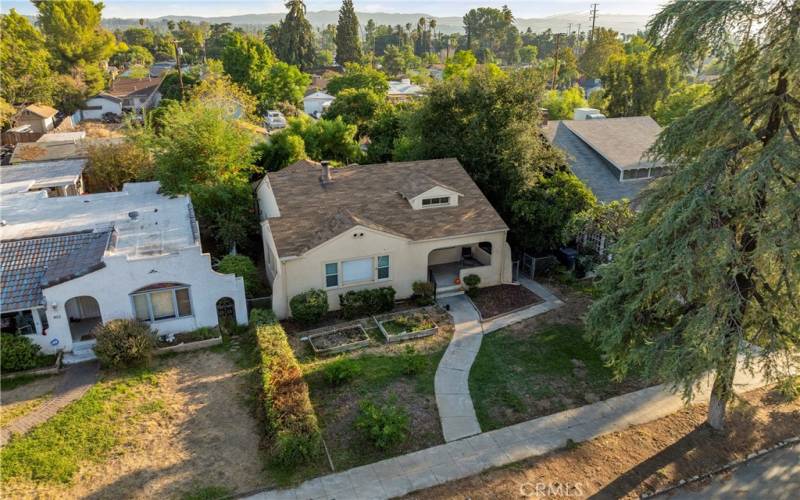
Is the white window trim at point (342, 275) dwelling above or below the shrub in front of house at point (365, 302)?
above

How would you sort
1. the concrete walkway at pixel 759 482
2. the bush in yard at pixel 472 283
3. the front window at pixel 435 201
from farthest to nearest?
the front window at pixel 435 201 → the bush in yard at pixel 472 283 → the concrete walkway at pixel 759 482

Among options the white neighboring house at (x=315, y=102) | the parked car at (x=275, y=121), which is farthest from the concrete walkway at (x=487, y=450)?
the white neighboring house at (x=315, y=102)

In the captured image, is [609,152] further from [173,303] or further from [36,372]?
[36,372]

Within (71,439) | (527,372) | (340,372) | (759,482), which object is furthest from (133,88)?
(759,482)

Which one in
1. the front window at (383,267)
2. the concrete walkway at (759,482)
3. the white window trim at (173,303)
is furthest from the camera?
the front window at (383,267)

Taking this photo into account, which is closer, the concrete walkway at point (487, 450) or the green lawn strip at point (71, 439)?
the concrete walkway at point (487, 450)

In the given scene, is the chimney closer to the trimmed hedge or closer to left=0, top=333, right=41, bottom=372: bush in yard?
the trimmed hedge

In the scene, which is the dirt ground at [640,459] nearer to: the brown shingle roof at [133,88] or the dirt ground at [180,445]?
the dirt ground at [180,445]

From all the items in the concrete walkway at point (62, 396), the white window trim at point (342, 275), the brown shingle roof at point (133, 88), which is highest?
the brown shingle roof at point (133, 88)
